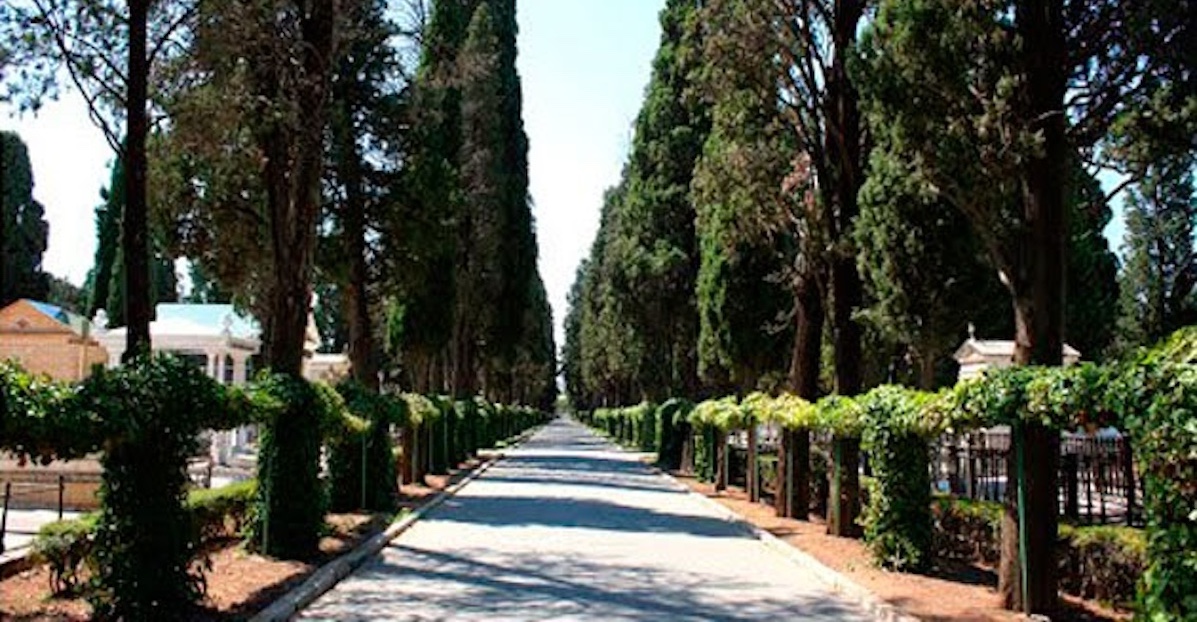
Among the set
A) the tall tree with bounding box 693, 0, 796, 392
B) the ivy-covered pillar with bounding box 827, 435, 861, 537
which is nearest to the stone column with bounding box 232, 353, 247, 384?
the tall tree with bounding box 693, 0, 796, 392

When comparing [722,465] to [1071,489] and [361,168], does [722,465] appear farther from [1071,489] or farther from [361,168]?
[1071,489]

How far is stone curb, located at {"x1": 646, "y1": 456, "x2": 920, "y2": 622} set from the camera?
10148 millimetres

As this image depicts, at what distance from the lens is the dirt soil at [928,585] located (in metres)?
9.97

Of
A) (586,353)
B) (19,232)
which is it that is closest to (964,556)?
(19,232)

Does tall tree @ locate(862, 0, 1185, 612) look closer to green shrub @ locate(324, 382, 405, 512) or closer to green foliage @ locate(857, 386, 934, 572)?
green foliage @ locate(857, 386, 934, 572)

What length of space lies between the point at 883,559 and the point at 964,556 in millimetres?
1738

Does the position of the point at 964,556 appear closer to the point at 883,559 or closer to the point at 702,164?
the point at 883,559

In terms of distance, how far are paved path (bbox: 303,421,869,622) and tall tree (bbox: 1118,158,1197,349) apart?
41.4m

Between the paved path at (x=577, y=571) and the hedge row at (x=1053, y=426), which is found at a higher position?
the hedge row at (x=1053, y=426)

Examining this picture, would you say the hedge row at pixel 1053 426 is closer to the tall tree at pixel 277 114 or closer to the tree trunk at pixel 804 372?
the tree trunk at pixel 804 372

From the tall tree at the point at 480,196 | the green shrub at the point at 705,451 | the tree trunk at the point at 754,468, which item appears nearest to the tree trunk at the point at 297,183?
the tree trunk at the point at 754,468

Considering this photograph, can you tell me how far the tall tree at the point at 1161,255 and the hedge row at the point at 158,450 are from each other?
5051cm

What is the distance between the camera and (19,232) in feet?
179

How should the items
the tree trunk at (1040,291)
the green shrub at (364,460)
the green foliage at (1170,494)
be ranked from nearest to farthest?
the green foliage at (1170,494) < the tree trunk at (1040,291) < the green shrub at (364,460)
